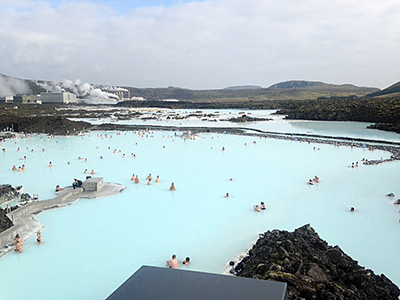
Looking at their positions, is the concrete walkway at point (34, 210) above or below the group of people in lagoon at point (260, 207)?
above

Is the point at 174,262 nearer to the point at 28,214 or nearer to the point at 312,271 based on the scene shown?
the point at 312,271

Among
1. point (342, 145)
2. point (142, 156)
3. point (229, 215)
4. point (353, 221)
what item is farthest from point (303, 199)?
point (342, 145)

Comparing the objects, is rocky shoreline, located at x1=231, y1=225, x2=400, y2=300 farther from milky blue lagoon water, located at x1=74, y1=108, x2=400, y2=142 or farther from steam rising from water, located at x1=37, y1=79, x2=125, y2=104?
steam rising from water, located at x1=37, y1=79, x2=125, y2=104

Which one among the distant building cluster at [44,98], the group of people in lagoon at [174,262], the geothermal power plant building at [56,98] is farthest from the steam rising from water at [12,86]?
the group of people in lagoon at [174,262]

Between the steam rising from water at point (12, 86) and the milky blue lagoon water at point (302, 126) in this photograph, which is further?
the steam rising from water at point (12, 86)

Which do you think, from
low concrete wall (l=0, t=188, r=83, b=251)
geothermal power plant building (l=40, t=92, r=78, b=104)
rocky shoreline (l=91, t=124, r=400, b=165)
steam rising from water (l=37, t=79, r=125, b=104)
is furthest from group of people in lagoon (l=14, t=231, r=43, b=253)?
steam rising from water (l=37, t=79, r=125, b=104)

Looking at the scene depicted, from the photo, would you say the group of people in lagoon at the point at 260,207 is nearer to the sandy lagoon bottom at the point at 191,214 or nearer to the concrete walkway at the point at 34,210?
the sandy lagoon bottom at the point at 191,214

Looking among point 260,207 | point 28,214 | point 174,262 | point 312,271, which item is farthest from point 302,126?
point 312,271
